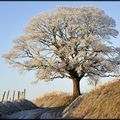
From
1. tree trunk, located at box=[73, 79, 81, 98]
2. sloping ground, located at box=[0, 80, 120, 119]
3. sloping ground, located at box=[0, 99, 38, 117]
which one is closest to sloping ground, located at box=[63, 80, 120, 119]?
sloping ground, located at box=[0, 80, 120, 119]

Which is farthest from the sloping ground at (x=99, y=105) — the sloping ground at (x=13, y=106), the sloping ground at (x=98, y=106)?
the sloping ground at (x=13, y=106)

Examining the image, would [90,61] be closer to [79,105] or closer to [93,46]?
[93,46]

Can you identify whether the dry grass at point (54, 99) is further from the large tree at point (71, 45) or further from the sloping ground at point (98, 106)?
the sloping ground at point (98, 106)

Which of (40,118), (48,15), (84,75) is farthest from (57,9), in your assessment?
(40,118)

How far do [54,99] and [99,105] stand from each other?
25.3 m

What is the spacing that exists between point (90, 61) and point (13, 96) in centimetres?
1098

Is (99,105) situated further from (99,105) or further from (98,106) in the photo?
(98,106)

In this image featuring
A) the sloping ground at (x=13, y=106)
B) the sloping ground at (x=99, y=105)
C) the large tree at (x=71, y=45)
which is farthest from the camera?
the large tree at (x=71, y=45)

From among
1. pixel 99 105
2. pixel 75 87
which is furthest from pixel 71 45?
pixel 99 105

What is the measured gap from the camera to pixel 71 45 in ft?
153

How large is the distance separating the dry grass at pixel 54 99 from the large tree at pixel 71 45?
187 centimetres

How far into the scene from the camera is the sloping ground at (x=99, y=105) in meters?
24.4

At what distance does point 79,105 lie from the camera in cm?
2927

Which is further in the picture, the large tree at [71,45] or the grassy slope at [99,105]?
the large tree at [71,45]
